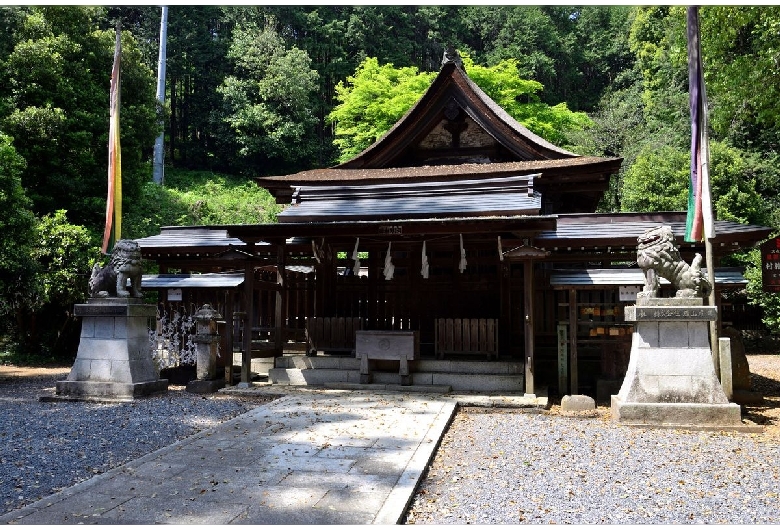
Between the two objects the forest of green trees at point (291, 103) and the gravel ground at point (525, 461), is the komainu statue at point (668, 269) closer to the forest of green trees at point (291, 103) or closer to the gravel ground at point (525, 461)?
the gravel ground at point (525, 461)

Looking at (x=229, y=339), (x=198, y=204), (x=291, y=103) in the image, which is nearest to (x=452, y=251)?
(x=229, y=339)

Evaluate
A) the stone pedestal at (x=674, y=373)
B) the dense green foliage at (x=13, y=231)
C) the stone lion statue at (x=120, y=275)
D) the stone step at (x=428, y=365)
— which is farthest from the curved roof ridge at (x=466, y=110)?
the dense green foliage at (x=13, y=231)

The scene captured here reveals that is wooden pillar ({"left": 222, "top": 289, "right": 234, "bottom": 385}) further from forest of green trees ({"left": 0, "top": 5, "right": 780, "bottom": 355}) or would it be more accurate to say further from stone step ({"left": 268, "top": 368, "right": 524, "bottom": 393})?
forest of green trees ({"left": 0, "top": 5, "right": 780, "bottom": 355})

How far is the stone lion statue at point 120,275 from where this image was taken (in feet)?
33.3

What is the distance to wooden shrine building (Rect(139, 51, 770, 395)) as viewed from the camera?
35.3 feet

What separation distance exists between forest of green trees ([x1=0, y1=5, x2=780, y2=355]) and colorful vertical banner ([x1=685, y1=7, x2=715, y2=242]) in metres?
4.26

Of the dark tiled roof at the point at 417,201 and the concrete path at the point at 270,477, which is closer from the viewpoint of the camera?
the concrete path at the point at 270,477

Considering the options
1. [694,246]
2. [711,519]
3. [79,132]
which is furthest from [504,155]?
[79,132]

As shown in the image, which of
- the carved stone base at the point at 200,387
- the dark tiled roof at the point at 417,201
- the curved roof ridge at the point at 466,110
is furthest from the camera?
the curved roof ridge at the point at 466,110

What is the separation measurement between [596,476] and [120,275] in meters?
8.49

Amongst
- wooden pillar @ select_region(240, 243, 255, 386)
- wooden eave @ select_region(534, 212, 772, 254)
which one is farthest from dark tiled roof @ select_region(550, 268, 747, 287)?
wooden pillar @ select_region(240, 243, 255, 386)

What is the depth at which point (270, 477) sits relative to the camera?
5406 mm

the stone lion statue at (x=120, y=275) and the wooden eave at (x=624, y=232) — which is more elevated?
the wooden eave at (x=624, y=232)

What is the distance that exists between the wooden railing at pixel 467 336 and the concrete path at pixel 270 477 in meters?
3.59
